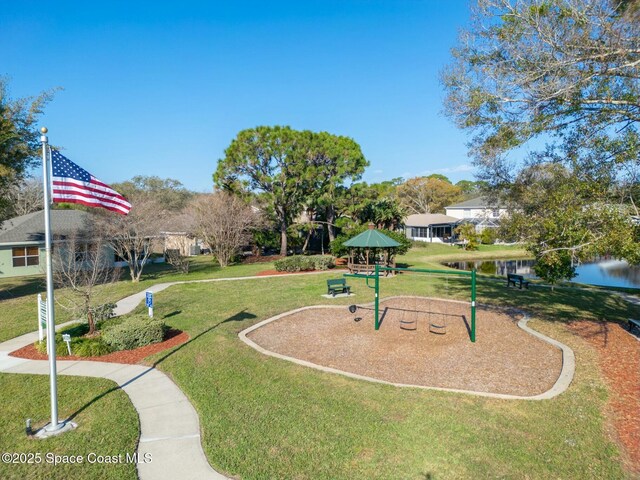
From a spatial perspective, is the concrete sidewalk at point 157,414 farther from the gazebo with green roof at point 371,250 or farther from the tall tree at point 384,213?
the tall tree at point 384,213

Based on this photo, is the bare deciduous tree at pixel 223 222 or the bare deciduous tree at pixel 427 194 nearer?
the bare deciduous tree at pixel 223 222

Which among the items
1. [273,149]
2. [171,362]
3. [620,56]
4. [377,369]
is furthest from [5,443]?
[273,149]

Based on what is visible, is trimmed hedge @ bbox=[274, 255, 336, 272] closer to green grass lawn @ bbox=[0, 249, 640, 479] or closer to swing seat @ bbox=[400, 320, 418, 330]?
swing seat @ bbox=[400, 320, 418, 330]

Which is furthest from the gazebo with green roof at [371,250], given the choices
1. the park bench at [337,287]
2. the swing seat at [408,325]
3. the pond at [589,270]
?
the swing seat at [408,325]

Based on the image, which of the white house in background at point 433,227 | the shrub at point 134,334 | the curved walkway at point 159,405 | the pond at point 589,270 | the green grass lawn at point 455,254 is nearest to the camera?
the curved walkway at point 159,405

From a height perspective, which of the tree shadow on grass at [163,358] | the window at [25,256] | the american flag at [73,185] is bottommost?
the tree shadow on grass at [163,358]

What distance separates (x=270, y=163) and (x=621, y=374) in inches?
1196

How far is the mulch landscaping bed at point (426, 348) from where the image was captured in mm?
8602

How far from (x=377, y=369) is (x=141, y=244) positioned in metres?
19.9

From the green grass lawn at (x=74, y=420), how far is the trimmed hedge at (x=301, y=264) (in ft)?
61.7

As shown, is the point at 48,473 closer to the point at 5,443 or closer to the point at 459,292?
the point at 5,443

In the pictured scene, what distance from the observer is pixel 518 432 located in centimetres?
628

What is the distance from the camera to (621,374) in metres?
8.61

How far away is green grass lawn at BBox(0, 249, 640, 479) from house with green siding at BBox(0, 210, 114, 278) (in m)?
21.9
